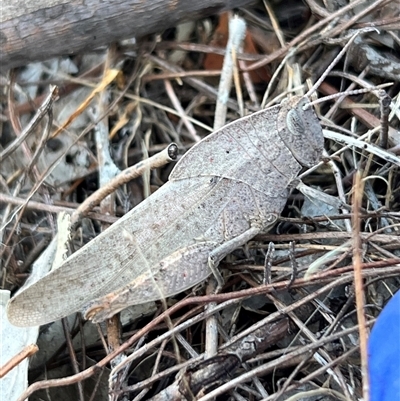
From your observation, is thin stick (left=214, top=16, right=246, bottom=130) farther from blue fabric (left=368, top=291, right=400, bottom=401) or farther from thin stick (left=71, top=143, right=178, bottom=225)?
blue fabric (left=368, top=291, right=400, bottom=401)

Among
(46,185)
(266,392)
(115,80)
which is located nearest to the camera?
(266,392)

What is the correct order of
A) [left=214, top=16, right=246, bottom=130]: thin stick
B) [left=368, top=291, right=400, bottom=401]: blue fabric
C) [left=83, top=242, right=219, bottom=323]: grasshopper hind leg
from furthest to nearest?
1. [left=214, top=16, right=246, bottom=130]: thin stick
2. [left=83, top=242, right=219, bottom=323]: grasshopper hind leg
3. [left=368, top=291, right=400, bottom=401]: blue fabric

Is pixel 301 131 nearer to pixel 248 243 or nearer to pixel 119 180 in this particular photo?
pixel 248 243

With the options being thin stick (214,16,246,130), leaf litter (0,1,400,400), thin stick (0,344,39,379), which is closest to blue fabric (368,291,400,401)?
leaf litter (0,1,400,400)

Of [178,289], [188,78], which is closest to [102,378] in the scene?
[178,289]

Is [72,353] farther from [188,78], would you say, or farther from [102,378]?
[188,78]

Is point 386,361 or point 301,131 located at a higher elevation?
point 301,131

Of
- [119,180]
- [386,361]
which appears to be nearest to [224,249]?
[119,180]
